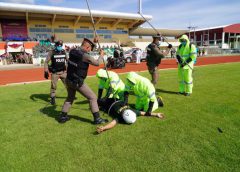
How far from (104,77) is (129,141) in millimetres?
2426

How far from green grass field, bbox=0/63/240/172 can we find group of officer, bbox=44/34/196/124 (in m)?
0.49

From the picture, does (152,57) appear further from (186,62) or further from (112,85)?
(112,85)

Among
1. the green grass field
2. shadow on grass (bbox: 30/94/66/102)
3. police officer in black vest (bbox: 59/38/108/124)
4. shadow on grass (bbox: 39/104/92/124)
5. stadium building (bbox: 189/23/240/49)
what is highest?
stadium building (bbox: 189/23/240/49)

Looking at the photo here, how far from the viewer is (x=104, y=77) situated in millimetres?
6000

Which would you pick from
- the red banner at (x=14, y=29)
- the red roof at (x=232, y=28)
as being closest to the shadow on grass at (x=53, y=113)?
the red banner at (x=14, y=29)

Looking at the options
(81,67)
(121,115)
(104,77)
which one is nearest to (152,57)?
(104,77)

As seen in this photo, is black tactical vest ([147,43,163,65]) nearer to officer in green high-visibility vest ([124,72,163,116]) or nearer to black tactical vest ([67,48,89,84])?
officer in green high-visibility vest ([124,72,163,116])

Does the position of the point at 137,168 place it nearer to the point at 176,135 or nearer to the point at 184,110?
the point at 176,135

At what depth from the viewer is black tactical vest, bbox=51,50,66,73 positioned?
6.60 metres

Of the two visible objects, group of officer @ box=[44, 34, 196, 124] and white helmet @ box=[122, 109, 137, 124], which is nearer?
group of officer @ box=[44, 34, 196, 124]

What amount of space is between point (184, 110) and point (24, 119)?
4.28 metres

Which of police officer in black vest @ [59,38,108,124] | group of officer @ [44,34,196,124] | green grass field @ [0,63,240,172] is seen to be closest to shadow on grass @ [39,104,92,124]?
green grass field @ [0,63,240,172]

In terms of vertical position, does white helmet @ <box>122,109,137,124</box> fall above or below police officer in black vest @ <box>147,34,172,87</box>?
below

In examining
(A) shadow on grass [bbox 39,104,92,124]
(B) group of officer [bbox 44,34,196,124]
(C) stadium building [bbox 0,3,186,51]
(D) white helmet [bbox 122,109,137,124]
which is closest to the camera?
(B) group of officer [bbox 44,34,196,124]
